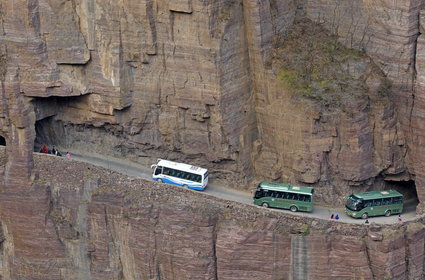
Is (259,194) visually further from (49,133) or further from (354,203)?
(49,133)

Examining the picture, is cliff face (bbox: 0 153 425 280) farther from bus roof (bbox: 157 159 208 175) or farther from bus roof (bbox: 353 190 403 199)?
bus roof (bbox: 353 190 403 199)

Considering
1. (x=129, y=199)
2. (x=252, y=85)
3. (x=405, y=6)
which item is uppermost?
(x=405, y=6)

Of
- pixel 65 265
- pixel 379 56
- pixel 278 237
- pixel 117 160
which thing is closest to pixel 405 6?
pixel 379 56

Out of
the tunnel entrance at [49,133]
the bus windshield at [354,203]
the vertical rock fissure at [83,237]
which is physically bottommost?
the vertical rock fissure at [83,237]

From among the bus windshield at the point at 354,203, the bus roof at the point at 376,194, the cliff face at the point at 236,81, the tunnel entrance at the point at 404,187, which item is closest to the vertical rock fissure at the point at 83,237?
the cliff face at the point at 236,81

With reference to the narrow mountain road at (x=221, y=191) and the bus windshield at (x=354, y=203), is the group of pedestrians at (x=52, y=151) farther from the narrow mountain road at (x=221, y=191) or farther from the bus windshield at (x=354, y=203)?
the bus windshield at (x=354, y=203)

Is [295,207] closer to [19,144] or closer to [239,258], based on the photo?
[239,258]

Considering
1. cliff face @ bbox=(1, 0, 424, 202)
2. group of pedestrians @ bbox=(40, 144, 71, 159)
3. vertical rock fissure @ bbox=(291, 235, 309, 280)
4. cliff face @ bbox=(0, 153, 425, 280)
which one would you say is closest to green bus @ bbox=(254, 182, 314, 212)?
cliff face @ bbox=(0, 153, 425, 280)
